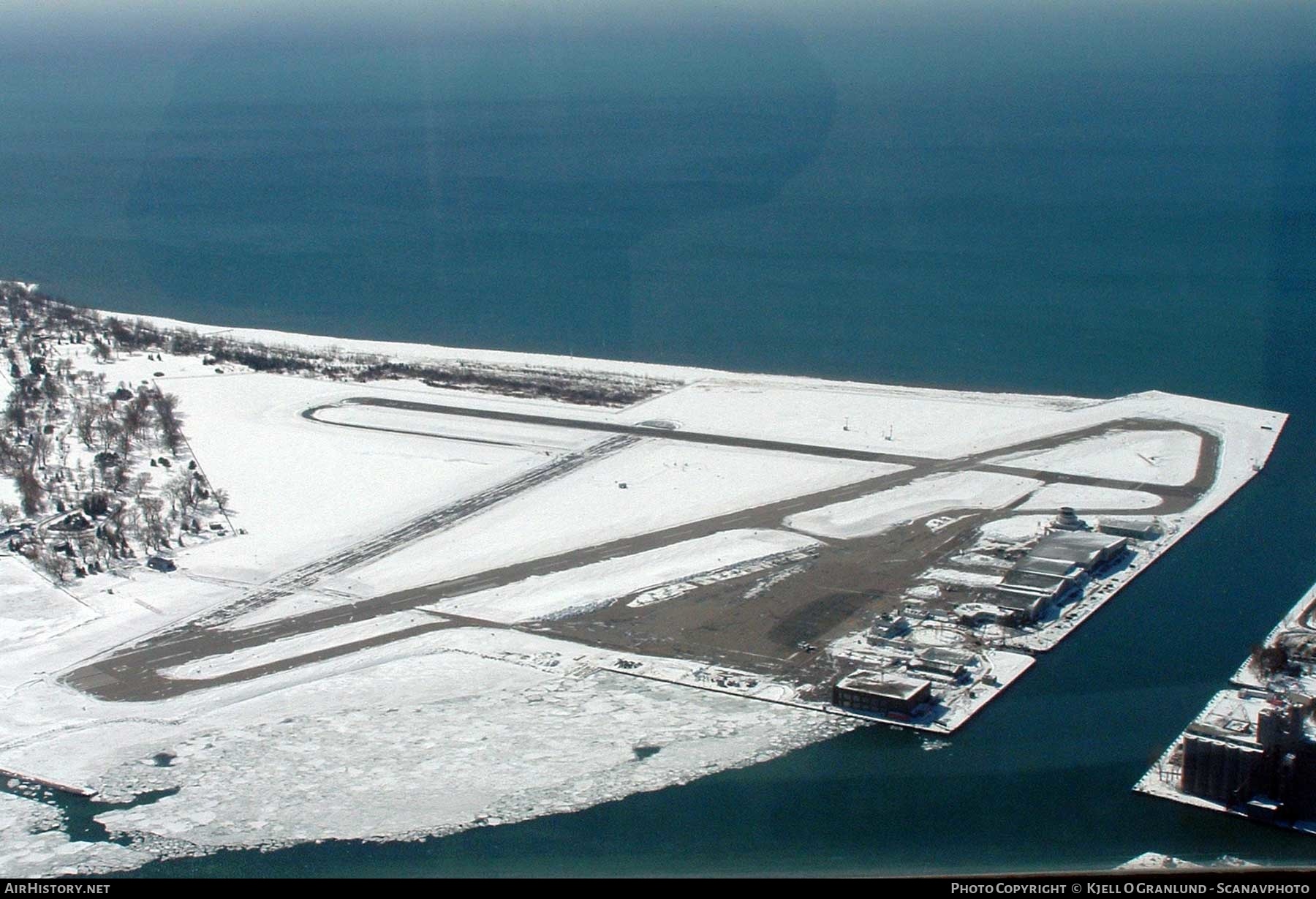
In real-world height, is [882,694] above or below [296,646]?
above

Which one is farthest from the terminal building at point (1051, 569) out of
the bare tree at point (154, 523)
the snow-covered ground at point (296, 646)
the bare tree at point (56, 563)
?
the bare tree at point (56, 563)

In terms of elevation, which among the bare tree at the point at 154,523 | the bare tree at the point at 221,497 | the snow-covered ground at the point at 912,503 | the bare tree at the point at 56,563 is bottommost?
the bare tree at the point at 56,563

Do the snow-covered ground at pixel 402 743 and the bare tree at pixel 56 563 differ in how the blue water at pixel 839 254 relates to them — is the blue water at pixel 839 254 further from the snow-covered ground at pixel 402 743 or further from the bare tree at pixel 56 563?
the bare tree at pixel 56 563

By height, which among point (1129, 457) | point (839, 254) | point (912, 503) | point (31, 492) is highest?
point (839, 254)

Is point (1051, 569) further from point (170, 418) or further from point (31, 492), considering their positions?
point (170, 418)

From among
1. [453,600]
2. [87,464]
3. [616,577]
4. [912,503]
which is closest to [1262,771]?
[616,577]

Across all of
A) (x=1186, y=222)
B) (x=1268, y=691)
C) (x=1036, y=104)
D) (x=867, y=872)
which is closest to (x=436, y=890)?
(x=867, y=872)
